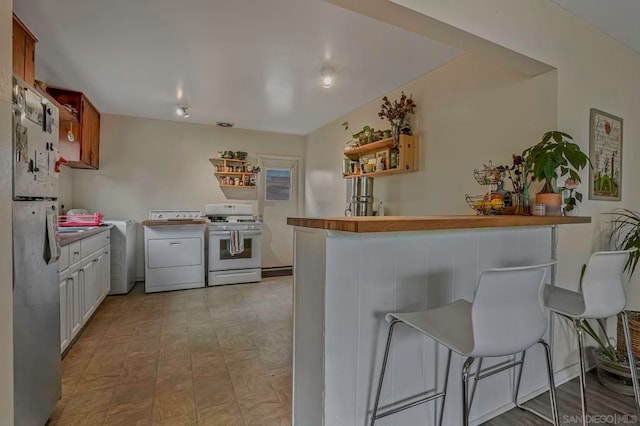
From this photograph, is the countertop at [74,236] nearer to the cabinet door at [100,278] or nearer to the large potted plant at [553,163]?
the cabinet door at [100,278]

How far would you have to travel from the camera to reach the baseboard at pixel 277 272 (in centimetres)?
513

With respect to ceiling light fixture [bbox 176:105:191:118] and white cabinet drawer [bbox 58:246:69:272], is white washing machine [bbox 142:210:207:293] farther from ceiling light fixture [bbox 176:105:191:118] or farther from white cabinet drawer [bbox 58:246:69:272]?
white cabinet drawer [bbox 58:246:69:272]

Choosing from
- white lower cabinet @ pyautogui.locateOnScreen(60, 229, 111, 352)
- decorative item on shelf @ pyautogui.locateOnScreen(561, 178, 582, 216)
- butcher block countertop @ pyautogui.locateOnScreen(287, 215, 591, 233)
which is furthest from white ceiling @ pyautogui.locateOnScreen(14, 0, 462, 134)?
white lower cabinet @ pyautogui.locateOnScreen(60, 229, 111, 352)

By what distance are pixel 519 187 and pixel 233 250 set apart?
3.54 m

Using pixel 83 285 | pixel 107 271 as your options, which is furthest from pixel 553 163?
pixel 107 271

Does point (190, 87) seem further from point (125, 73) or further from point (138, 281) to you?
point (138, 281)

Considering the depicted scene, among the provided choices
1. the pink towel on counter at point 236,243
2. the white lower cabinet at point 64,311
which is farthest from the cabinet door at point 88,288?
the pink towel on counter at point 236,243

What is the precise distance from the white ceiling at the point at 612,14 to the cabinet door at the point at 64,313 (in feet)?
12.5

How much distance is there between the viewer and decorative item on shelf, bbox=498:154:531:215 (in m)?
2.00

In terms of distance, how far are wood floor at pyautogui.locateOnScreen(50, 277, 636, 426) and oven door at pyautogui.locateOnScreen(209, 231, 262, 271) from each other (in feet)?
3.50

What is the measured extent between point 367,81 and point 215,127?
283 centimetres

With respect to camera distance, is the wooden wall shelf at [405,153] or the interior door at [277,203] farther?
the interior door at [277,203]

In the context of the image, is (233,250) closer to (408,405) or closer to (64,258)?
(64,258)

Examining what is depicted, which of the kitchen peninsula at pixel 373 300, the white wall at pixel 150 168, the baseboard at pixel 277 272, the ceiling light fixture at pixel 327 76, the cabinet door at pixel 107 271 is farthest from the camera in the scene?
the baseboard at pixel 277 272
